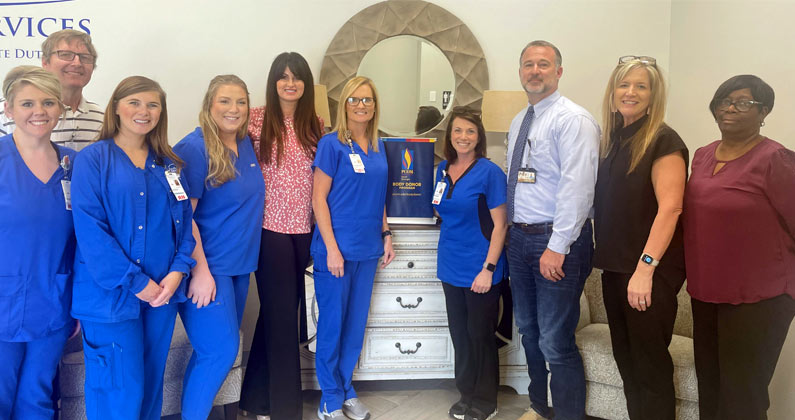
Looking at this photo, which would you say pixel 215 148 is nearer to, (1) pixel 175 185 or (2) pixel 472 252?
(1) pixel 175 185

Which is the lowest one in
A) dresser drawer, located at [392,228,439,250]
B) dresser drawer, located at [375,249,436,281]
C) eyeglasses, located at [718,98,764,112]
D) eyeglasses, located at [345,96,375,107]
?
dresser drawer, located at [375,249,436,281]

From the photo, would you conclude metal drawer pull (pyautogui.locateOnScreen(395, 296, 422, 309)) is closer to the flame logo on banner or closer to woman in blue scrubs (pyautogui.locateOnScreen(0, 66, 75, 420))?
the flame logo on banner

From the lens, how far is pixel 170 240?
1.71 meters

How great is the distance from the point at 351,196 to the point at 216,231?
22.6 inches

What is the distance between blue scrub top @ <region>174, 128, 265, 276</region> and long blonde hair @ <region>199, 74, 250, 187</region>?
0.02 m

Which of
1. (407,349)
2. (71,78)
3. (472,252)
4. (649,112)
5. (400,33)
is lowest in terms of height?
(407,349)

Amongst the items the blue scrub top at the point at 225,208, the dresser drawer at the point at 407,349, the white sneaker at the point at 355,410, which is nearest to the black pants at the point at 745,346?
the dresser drawer at the point at 407,349

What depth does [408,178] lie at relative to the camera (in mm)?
2486

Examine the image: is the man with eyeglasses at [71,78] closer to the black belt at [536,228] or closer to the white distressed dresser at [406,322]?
the white distressed dresser at [406,322]

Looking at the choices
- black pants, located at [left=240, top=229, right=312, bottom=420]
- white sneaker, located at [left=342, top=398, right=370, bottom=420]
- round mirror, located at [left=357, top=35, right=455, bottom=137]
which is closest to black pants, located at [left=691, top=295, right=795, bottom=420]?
white sneaker, located at [left=342, top=398, right=370, bottom=420]

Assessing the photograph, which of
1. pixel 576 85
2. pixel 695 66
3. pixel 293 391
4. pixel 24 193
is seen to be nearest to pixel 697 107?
pixel 695 66

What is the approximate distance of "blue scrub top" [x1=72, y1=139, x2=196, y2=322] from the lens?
1565 millimetres

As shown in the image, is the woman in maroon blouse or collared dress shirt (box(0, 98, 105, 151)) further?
collared dress shirt (box(0, 98, 105, 151))

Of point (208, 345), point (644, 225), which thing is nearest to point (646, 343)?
point (644, 225)
